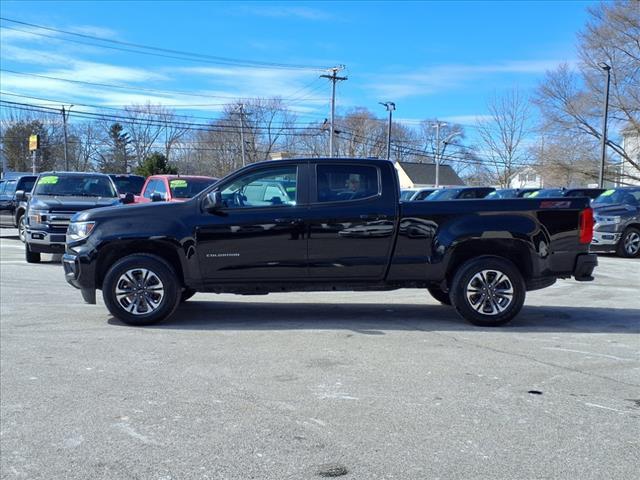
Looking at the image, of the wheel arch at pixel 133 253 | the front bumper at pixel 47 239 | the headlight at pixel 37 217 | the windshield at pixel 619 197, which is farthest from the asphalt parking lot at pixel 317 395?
the windshield at pixel 619 197

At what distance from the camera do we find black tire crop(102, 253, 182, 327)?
6.97 m

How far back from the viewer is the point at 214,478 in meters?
3.38

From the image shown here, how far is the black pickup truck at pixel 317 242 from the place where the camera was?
22.9ft

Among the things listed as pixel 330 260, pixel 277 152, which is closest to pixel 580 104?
pixel 277 152

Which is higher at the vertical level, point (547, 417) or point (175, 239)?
point (175, 239)

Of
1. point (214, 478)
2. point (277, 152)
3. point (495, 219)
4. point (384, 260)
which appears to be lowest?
point (214, 478)

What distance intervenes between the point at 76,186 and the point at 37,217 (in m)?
1.65

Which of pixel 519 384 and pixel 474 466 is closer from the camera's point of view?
pixel 474 466

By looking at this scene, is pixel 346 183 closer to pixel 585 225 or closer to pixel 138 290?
pixel 138 290

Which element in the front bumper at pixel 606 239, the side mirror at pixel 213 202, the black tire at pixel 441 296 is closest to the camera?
the side mirror at pixel 213 202

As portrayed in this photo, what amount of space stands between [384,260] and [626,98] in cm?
3515

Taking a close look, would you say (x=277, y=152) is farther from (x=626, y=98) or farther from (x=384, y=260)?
(x=384, y=260)

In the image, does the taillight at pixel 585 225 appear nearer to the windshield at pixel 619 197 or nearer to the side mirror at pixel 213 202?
the side mirror at pixel 213 202

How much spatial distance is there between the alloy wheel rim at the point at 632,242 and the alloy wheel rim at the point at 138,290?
12913 millimetres
